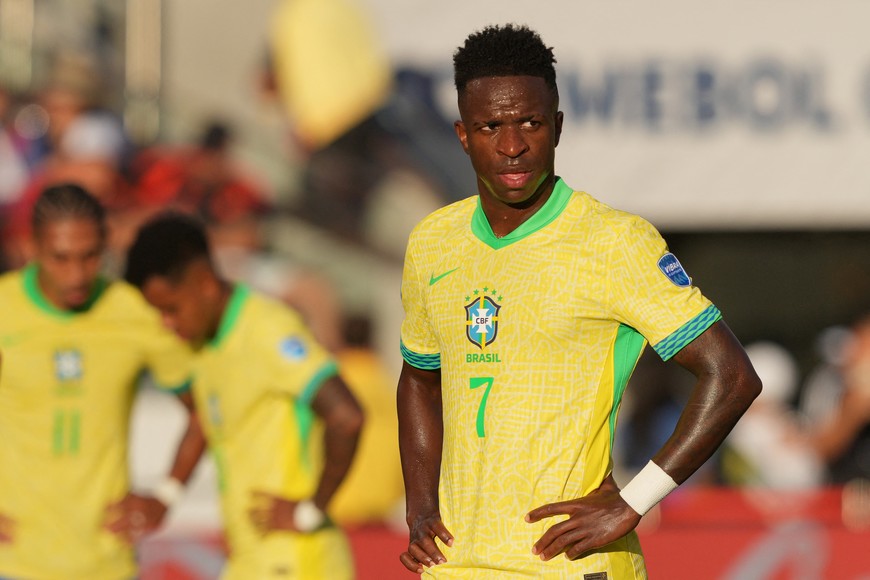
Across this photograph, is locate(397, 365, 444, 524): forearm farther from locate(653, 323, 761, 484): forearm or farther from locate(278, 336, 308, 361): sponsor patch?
locate(278, 336, 308, 361): sponsor patch

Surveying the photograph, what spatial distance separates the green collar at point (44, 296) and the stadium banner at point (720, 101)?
23.3 ft

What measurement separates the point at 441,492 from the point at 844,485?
7113 millimetres

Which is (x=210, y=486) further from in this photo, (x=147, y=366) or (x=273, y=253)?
(x=147, y=366)

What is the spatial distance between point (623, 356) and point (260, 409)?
2.61 meters

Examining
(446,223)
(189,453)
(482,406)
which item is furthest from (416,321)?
(189,453)

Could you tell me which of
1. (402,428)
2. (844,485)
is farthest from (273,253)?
(402,428)

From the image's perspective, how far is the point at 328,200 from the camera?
38.5 feet

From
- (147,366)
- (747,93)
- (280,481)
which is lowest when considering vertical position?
(280,481)

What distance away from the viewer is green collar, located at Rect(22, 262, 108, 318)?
6.20 meters

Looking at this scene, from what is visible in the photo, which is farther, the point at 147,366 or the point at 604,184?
the point at 604,184

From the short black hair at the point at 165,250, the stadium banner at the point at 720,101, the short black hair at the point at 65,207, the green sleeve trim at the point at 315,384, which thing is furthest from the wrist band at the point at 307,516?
the stadium banner at the point at 720,101

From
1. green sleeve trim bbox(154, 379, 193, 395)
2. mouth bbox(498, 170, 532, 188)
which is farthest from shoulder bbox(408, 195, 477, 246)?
green sleeve trim bbox(154, 379, 193, 395)

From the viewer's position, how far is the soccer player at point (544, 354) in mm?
3582

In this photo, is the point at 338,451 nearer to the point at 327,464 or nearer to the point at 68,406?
the point at 327,464
